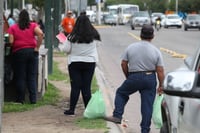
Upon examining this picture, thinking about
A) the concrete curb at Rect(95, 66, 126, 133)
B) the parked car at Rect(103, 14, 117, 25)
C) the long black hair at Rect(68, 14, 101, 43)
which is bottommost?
the parked car at Rect(103, 14, 117, 25)

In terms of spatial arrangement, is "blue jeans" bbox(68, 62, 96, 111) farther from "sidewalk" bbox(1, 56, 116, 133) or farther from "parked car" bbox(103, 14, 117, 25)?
"parked car" bbox(103, 14, 117, 25)

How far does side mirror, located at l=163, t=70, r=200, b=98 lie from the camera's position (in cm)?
345

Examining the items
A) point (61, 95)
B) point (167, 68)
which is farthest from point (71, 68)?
point (167, 68)

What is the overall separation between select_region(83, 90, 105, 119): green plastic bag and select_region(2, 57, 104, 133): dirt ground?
0.32 metres

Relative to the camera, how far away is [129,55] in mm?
8039

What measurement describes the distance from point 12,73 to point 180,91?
7.73m

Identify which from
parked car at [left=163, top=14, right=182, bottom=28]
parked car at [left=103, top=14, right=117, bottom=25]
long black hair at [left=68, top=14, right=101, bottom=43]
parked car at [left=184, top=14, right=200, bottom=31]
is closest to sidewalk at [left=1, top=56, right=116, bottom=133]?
long black hair at [left=68, top=14, right=101, bottom=43]

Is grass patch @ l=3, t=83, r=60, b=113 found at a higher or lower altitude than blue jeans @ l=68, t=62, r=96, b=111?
lower

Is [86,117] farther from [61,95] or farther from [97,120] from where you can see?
[61,95]

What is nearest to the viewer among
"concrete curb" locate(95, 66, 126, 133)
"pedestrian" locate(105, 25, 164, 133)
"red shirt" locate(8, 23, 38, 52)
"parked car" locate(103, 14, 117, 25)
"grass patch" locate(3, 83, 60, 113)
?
"pedestrian" locate(105, 25, 164, 133)

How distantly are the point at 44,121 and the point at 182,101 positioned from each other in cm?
500

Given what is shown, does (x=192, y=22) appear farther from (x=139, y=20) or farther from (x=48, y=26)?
(x=48, y=26)

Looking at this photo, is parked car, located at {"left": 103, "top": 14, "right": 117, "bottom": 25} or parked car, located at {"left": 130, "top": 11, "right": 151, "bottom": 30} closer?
parked car, located at {"left": 130, "top": 11, "right": 151, "bottom": 30}

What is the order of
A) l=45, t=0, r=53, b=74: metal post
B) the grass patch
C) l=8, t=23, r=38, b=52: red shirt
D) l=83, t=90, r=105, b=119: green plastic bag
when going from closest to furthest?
l=83, t=90, r=105, b=119: green plastic bag → the grass patch → l=8, t=23, r=38, b=52: red shirt → l=45, t=0, r=53, b=74: metal post
